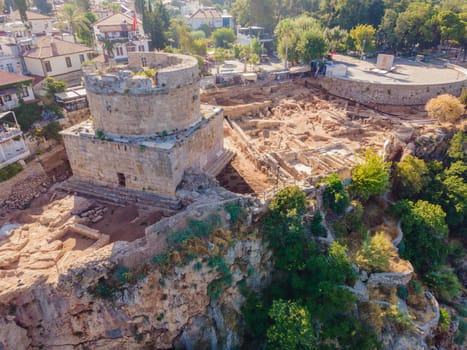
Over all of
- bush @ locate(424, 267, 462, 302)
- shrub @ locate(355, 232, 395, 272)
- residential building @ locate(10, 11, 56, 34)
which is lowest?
bush @ locate(424, 267, 462, 302)

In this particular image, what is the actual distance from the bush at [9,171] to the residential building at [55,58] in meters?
15.6

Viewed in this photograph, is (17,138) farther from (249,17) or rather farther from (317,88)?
(249,17)

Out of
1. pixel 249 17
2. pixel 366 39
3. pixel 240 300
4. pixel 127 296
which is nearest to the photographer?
pixel 127 296

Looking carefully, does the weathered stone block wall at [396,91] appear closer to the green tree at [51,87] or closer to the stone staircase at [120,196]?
the stone staircase at [120,196]

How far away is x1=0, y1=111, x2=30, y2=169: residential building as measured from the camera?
24031 millimetres

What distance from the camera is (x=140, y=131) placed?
71.4ft

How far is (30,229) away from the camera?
20219 mm

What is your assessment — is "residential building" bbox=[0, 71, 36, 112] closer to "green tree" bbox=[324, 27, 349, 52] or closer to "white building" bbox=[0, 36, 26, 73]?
"white building" bbox=[0, 36, 26, 73]

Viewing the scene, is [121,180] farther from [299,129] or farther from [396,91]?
[396,91]

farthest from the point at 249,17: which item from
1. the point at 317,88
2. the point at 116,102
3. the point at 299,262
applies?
the point at 299,262

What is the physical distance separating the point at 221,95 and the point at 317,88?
41.9ft

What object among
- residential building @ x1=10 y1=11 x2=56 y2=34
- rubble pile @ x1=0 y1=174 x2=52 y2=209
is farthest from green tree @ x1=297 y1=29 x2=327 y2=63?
residential building @ x1=10 y1=11 x2=56 y2=34

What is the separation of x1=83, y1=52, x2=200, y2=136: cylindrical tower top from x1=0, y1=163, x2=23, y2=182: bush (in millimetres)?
6881

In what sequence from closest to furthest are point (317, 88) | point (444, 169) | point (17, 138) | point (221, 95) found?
point (17, 138)
point (444, 169)
point (221, 95)
point (317, 88)
